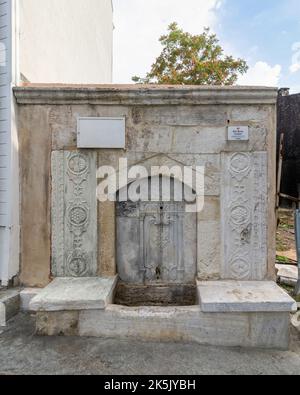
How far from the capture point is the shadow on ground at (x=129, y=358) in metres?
2.28

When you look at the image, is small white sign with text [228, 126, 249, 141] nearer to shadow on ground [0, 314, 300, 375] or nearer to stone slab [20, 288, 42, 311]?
shadow on ground [0, 314, 300, 375]

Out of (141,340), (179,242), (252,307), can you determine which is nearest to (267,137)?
(179,242)

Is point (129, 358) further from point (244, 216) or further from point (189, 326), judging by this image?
point (244, 216)

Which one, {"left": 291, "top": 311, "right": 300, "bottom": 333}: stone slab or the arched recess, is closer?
{"left": 291, "top": 311, "right": 300, "bottom": 333}: stone slab

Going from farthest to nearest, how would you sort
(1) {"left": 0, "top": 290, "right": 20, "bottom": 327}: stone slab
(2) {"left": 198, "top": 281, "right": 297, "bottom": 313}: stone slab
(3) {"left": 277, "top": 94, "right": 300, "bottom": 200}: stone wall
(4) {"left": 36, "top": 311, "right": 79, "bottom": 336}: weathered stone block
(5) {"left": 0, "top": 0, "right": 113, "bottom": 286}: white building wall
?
1. (3) {"left": 277, "top": 94, "right": 300, "bottom": 200}: stone wall
2. (5) {"left": 0, "top": 0, "right": 113, "bottom": 286}: white building wall
3. (1) {"left": 0, "top": 290, "right": 20, "bottom": 327}: stone slab
4. (4) {"left": 36, "top": 311, "right": 79, "bottom": 336}: weathered stone block
5. (2) {"left": 198, "top": 281, "right": 297, "bottom": 313}: stone slab

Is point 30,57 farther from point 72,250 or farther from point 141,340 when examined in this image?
point 141,340

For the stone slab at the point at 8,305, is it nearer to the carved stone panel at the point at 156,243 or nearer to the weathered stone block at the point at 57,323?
the weathered stone block at the point at 57,323

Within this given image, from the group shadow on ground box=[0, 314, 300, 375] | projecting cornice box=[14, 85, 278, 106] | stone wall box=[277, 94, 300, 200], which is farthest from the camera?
stone wall box=[277, 94, 300, 200]

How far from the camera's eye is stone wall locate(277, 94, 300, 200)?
1182 cm

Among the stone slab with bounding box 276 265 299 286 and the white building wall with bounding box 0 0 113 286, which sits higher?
the white building wall with bounding box 0 0 113 286

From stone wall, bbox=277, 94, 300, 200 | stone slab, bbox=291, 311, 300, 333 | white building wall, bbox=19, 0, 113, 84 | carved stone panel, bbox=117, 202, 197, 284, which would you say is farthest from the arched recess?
stone wall, bbox=277, 94, 300, 200

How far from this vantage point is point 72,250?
3.33 m

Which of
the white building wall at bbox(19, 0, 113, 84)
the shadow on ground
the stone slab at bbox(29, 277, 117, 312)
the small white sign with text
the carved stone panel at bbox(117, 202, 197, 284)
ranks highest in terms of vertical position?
the white building wall at bbox(19, 0, 113, 84)

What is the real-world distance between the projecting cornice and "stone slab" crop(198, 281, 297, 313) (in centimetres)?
207
